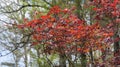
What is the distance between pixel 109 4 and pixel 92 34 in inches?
32.8

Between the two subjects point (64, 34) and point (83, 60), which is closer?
point (64, 34)

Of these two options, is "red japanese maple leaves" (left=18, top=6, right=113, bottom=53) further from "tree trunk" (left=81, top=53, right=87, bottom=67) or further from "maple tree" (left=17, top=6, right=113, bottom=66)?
"tree trunk" (left=81, top=53, right=87, bottom=67)

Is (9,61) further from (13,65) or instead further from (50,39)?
(50,39)

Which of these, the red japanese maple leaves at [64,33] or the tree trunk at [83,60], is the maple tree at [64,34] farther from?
the tree trunk at [83,60]

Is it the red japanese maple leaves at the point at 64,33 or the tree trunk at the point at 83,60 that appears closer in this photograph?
the red japanese maple leaves at the point at 64,33

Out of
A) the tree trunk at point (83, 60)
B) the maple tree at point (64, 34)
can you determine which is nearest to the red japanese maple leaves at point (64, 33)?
the maple tree at point (64, 34)

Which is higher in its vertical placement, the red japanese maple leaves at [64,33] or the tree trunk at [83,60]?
the red japanese maple leaves at [64,33]

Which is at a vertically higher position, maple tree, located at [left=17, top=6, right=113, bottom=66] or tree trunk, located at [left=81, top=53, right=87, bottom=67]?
maple tree, located at [left=17, top=6, right=113, bottom=66]

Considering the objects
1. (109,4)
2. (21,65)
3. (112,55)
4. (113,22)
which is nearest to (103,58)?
(112,55)

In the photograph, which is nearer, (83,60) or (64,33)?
(64,33)

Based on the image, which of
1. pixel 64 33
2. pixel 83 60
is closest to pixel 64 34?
pixel 64 33

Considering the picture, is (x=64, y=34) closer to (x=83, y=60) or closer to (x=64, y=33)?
(x=64, y=33)

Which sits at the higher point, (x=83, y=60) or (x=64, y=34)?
(x=64, y=34)

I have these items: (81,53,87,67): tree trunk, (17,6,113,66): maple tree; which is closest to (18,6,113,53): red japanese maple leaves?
(17,6,113,66): maple tree
